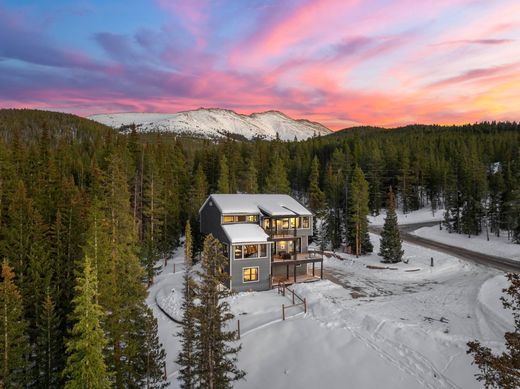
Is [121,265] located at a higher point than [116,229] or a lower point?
lower

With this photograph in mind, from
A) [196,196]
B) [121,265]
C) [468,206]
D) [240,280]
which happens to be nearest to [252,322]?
[240,280]

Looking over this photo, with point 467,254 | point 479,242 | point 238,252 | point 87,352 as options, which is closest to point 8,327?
point 87,352

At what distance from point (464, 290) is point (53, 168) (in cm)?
4995

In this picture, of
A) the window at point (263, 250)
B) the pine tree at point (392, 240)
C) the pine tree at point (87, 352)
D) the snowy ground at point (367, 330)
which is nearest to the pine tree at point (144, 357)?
the snowy ground at point (367, 330)

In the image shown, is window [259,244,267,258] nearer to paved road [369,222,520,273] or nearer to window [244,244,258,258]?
window [244,244,258,258]

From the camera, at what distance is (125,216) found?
24.7 metres

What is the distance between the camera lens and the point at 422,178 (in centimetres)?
8612

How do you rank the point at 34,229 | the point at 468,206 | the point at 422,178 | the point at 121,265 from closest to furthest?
the point at 121,265
the point at 34,229
the point at 468,206
the point at 422,178

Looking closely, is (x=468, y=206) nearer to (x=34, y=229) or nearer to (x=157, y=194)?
(x=157, y=194)

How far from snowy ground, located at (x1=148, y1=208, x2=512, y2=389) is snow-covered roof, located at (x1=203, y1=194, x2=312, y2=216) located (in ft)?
29.1

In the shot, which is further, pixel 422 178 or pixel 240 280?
pixel 422 178

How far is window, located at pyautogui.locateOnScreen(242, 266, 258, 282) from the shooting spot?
3453 centimetres

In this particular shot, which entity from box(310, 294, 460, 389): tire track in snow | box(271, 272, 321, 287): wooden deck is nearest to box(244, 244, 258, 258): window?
box(271, 272, 321, 287): wooden deck

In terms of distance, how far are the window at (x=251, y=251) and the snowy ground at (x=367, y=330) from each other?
3.87m
